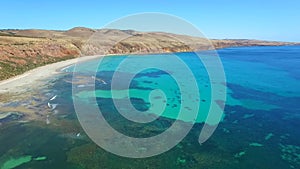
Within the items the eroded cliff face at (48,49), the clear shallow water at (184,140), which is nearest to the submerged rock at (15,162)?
the clear shallow water at (184,140)

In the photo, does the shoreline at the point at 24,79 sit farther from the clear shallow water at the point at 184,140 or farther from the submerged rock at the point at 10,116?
the submerged rock at the point at 10,116

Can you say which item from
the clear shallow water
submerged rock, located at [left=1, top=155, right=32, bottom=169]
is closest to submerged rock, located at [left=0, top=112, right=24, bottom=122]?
the clear shallow water

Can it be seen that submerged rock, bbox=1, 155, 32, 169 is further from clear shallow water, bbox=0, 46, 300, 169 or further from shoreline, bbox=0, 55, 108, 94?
shoreline, bbox=0, 55, 108, 94

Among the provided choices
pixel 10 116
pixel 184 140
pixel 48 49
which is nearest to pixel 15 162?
pixel 10 116

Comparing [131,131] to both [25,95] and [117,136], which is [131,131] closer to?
[117,136]

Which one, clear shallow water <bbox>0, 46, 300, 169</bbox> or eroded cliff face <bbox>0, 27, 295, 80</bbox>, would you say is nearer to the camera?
clear shallow water <bbox>0, 46, 300, 169</bbox>

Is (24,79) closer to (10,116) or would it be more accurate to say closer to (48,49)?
(10,116)

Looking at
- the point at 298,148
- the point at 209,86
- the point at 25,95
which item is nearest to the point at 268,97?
the point at 209,86

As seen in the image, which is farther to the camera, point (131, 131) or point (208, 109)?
point (208, 109)

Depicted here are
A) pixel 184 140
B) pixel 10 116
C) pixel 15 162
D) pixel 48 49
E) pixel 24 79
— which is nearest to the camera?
pixel 15 162

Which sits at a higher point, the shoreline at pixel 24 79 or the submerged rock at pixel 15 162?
the shoreline at pixel 24 79

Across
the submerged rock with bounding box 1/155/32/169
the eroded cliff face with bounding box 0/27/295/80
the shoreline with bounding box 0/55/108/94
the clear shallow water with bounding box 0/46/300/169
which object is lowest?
the submerged rock with bounding box 1/155/32/169
